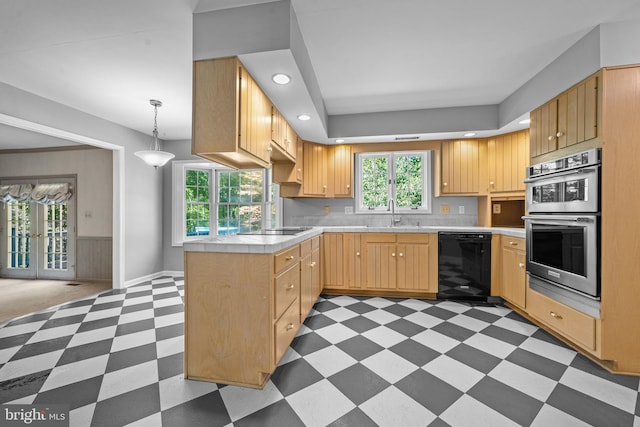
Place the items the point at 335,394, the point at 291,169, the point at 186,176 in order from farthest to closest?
1. the point at 186,176
2. the point at 291,169
3. the point at 335,394

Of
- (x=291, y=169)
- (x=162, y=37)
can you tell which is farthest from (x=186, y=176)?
(x=162, y=37)

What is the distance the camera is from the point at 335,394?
1.64m

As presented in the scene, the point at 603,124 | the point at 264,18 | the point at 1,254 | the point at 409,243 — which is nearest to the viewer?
the point at 264,18

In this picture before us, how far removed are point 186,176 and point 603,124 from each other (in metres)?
5.22

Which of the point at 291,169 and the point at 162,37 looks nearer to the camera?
the point at 162,37

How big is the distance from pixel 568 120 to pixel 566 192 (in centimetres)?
61

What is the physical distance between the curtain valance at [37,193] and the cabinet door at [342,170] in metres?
4.65

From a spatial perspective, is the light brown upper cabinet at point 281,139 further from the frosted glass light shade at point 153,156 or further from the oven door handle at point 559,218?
the oven door handle at point 559,218

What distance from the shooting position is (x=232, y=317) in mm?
1740

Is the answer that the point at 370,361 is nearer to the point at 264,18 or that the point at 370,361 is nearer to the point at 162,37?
the point at 264,18

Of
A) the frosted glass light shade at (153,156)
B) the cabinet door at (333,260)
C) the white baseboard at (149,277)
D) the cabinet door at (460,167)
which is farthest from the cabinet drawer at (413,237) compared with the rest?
the white baseboard at (149,277)

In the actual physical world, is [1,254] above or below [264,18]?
below

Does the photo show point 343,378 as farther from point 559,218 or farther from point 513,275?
point 513,275

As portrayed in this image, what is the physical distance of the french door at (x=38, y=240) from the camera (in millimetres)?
4805
